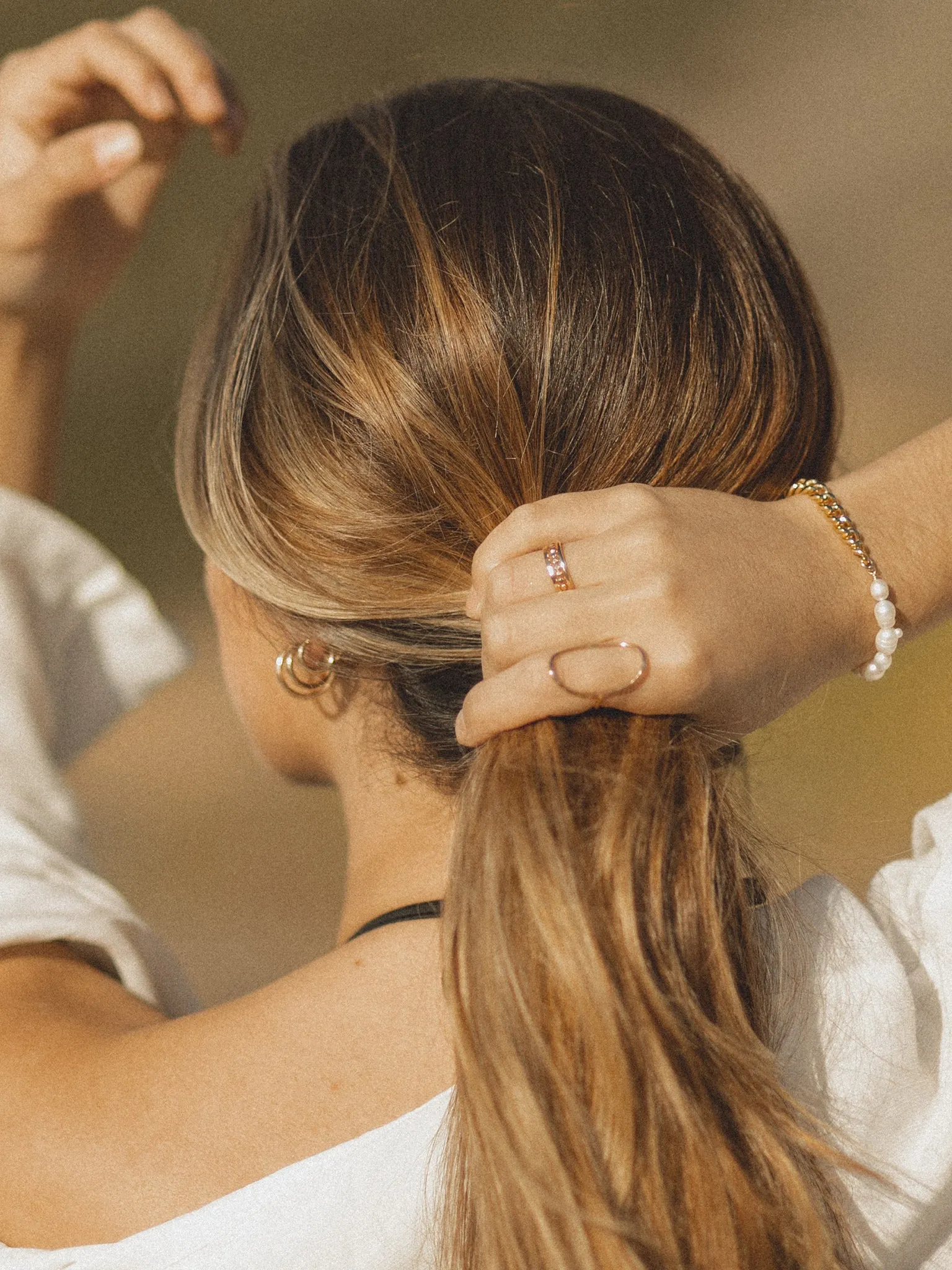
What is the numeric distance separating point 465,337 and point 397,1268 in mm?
559

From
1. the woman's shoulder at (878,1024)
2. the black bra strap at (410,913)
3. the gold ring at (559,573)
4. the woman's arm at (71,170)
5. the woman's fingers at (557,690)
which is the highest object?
the woman's arm at (71,170)

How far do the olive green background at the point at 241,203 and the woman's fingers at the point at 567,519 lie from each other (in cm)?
108

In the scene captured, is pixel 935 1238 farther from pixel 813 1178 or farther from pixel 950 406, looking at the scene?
pixel 950 406

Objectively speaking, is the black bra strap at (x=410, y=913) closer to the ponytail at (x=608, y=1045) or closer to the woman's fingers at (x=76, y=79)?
the ponytail at (x=608, y=1045)

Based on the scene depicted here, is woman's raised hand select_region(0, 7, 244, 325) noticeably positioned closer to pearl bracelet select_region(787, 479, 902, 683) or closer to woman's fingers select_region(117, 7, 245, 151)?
woman's fingers select_region(117, 7, 245, 151)

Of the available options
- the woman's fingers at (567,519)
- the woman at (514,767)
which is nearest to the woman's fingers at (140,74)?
the woman at (514,767)

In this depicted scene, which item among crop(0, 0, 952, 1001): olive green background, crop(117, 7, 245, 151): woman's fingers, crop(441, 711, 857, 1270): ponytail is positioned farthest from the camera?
crop(0, 0, 952, 1001): olive green background

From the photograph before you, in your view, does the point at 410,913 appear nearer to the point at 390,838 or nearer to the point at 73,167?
the point at 390,838

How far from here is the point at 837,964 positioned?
2.25ft

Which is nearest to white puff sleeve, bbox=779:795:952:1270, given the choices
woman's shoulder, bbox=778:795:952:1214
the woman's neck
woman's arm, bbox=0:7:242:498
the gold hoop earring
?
woman's shoulder, bbox=778:795:952:1214

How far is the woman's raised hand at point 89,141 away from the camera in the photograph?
3.54 feet

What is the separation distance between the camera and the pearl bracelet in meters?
0.69

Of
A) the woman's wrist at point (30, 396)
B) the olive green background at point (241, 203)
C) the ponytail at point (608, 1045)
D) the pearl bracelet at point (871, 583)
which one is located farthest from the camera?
the olive green background at point (241, 203)

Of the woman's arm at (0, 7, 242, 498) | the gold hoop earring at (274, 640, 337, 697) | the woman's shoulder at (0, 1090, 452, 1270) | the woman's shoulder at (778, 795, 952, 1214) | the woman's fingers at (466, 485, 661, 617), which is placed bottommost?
the woman's shoulder at (0, 1090, 452, 1270)
